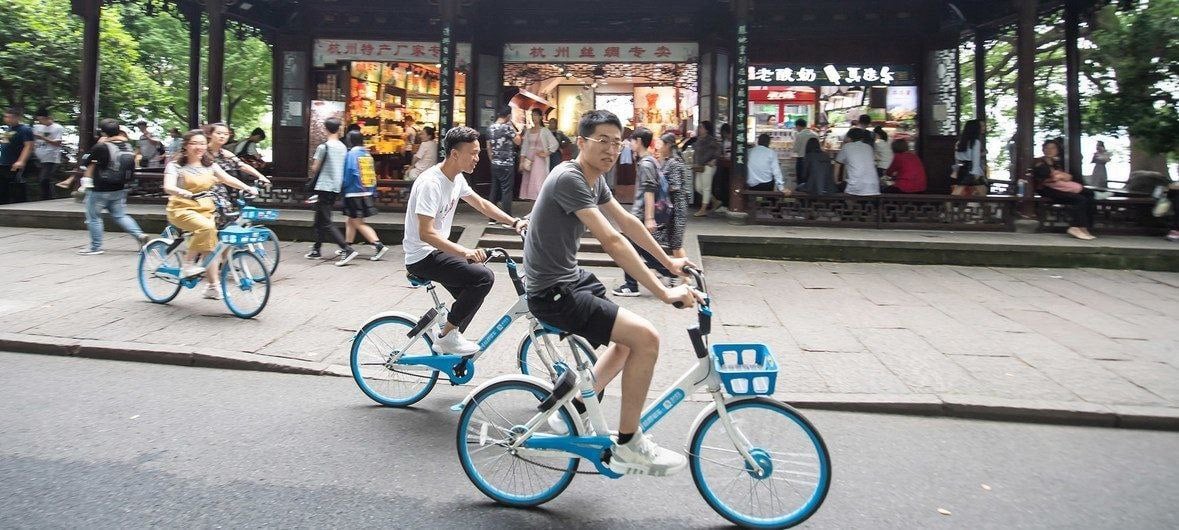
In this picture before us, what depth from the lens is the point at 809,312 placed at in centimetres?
797

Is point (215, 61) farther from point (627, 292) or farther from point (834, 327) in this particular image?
point (834, 327)

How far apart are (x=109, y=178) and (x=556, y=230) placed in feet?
27.9

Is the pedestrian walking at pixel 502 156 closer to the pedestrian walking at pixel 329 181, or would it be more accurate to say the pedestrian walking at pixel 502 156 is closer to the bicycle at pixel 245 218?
the pedestrian walking at pixel 329 181

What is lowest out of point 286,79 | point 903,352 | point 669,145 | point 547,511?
point 547,511

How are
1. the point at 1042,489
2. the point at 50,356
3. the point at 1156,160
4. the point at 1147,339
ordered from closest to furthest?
the point at 1042,489
the point at 50,356
the point at 1147,339
the point at 1156,160

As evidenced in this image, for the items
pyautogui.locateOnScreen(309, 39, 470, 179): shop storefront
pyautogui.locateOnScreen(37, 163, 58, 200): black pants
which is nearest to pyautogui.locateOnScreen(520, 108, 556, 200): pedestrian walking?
pyautogui.locateOnScreen(309, 39, 470, 179): shop storefront

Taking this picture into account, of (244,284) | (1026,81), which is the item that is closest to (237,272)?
(244,284)

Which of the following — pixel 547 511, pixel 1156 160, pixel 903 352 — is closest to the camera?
pixel 547 511

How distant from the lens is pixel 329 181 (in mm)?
9945

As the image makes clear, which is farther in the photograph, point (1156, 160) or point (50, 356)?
point (1156, 160)

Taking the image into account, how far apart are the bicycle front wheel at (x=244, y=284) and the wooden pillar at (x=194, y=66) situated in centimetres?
869

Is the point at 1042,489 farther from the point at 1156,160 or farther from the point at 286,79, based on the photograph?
the point at 1156,160

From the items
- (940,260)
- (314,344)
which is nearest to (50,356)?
(314,344)

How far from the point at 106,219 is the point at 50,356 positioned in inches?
278
